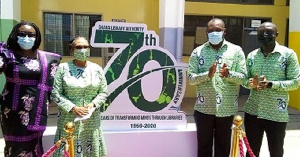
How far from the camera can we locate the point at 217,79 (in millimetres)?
3205

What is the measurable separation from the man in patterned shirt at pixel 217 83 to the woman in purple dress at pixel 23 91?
4.55ft

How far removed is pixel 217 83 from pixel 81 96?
126cm

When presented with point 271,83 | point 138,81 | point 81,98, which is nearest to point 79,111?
point 81,98

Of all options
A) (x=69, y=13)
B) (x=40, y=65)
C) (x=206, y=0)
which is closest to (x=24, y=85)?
(x=40, y=65)

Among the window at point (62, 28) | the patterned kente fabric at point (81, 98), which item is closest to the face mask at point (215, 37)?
the patterned kente fabric at point (81, 98)

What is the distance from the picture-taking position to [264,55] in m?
3.20

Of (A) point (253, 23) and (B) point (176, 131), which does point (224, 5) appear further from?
(B) point (176, 131)

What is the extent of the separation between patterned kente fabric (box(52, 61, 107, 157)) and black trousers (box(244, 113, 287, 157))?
56.8 inches

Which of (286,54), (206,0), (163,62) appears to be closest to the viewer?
(286,54)

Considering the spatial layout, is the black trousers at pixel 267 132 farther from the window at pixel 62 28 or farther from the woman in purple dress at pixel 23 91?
the window at pixel 62 28

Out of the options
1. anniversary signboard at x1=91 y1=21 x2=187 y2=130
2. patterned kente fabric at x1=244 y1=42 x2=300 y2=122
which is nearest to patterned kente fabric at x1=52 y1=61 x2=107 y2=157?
anniversary signboard at x1=91 y1=21 x2=187 y2=130

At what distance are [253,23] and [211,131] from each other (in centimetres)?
701

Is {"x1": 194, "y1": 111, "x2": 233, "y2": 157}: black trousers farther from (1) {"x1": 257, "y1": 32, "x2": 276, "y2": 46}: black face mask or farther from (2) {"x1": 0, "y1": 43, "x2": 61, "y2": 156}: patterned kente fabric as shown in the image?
(2) {"x1": 0, "y1": 43, "x2": 61, "y2": 156}: patterned kente fabric

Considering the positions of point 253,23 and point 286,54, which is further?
point 253,23
